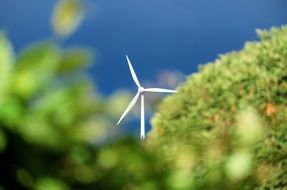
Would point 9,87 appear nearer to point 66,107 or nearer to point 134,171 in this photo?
point 66,107

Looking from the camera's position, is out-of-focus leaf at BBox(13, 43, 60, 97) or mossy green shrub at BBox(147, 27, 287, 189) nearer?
out-of-focus leaf at BBox(13, 43, 60, 97)

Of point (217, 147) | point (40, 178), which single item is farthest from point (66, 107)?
point (217, 147)

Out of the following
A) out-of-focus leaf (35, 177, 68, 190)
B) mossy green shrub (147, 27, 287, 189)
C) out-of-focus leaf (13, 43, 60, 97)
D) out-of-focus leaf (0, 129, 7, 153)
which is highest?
mossy green shrub (147, 27, 287, 189)

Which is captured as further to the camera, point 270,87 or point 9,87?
point 270,87

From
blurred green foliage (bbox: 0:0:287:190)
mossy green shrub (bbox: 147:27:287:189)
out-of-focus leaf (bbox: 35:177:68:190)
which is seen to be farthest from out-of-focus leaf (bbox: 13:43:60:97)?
mossy green shrub (bbox: 147:27:287:189)

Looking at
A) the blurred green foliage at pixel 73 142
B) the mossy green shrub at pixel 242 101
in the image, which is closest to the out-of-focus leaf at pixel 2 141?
the blurred green foliage at pixel 73 142

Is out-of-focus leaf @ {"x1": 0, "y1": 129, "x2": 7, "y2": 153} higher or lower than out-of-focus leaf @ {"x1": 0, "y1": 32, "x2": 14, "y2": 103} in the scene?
lower

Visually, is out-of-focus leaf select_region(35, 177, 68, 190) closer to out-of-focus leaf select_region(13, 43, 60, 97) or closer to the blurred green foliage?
the blurred green foliage

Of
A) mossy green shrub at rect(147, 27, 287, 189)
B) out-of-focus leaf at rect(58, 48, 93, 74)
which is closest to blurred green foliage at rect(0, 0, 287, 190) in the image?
out-of-focus leaf at rect(58, 48, 93, 74)
